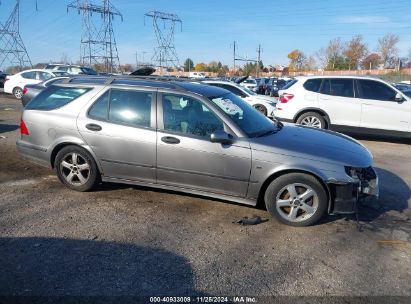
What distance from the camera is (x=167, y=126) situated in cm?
477

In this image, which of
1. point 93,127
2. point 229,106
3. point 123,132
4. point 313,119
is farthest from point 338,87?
point 93,127

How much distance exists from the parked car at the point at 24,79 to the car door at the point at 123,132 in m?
15.0

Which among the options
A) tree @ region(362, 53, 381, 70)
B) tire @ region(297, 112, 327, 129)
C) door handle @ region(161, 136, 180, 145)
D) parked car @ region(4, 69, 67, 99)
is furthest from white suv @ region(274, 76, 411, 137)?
tree @ region(362, 53, 381, 70)

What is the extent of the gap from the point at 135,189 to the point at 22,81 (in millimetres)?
16910

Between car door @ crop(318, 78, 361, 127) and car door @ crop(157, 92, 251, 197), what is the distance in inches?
240

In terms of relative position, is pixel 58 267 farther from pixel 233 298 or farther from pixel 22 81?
pixel 22 81

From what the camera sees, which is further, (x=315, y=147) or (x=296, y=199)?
(x=315, y=147)


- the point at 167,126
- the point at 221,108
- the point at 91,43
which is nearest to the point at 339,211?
the point at 221,108

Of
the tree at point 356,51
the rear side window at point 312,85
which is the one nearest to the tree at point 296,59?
the tree at point 356,51

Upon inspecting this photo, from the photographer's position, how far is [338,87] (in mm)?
9906

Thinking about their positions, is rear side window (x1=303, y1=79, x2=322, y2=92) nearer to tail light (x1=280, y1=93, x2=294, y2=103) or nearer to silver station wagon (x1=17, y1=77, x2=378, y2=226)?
tail light (x1=280, y1=93, x2=294, y2=103)

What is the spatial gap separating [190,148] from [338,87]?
6.67 metres

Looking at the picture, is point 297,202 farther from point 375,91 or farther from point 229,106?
point 375,91

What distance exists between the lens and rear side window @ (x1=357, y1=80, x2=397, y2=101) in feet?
31.2
